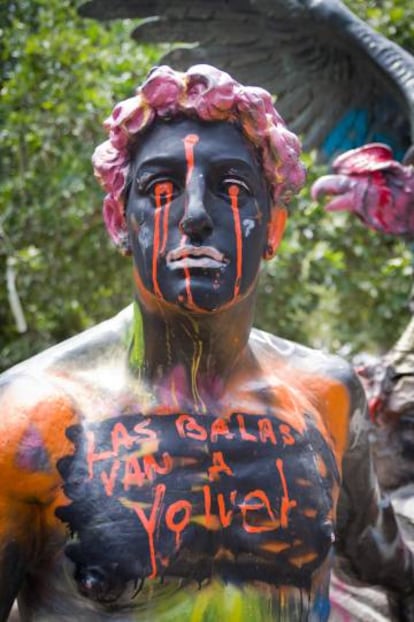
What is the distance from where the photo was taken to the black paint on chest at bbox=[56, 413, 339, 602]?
177 centimetres

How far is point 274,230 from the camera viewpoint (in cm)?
210

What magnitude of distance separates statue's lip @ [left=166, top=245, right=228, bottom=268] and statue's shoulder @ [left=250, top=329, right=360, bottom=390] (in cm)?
48

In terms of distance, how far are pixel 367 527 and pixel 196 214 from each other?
109 cm

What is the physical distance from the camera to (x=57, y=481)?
5.88 ft

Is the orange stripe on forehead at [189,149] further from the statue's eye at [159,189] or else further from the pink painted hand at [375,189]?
the pink painted hand at [375,189]

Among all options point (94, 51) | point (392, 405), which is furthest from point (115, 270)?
point (392, 405)

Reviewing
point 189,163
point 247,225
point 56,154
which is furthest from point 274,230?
point 56,154

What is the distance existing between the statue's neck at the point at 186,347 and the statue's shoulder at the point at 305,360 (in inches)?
9.8

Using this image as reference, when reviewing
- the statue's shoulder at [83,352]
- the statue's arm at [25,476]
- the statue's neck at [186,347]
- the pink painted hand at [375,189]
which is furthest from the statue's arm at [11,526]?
the pink painted hand at [375,189]

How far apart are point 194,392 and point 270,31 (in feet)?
7.66

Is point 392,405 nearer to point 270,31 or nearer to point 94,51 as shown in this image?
point 270,31

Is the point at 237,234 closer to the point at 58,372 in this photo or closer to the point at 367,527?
the point at 58,372

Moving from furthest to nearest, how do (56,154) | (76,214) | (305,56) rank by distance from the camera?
(56,154), (76,214), (305,56)

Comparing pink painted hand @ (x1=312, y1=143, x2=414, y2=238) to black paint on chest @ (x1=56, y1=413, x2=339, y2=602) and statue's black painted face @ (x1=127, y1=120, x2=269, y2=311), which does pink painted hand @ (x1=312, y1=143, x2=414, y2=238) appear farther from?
black paint on chest @ (x1=56, y1=413, x2=339, y2=602)
